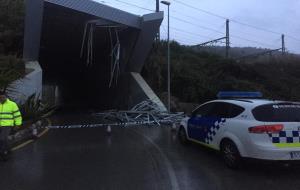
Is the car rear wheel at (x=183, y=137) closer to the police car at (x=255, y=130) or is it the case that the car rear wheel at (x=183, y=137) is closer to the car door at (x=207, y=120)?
the car door at (x=207, y=120)

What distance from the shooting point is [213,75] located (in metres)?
40.8

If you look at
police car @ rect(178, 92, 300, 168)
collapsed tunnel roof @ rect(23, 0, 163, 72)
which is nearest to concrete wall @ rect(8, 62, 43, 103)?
collapsed tunnel roof @ rect(23, 0, 163, 72)

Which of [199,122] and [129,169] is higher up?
[199,122]

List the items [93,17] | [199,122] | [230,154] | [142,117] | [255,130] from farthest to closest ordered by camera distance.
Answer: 1. [93,17]
2. [142,117]
3. [199,122]
4. [230,154]
5. [255,130]

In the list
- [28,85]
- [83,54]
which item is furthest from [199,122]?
[83,54]

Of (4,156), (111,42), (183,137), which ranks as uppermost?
(111,42)

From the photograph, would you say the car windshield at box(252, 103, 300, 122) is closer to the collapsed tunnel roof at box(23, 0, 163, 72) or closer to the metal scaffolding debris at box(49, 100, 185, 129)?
the metal scaffolding debris at box(49, 100, 185, 129)

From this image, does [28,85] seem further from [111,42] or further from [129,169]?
[129,169]

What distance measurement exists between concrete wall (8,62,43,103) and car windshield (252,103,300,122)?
13107mm

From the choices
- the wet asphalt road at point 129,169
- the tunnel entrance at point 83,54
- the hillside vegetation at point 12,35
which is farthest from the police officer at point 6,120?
the tunnel entrance at point 83,54

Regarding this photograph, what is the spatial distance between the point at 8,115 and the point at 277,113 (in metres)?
6.29

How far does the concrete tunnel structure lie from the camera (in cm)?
2603

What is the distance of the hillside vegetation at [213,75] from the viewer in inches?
1423

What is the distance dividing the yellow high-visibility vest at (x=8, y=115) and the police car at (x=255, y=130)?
4.80 m
